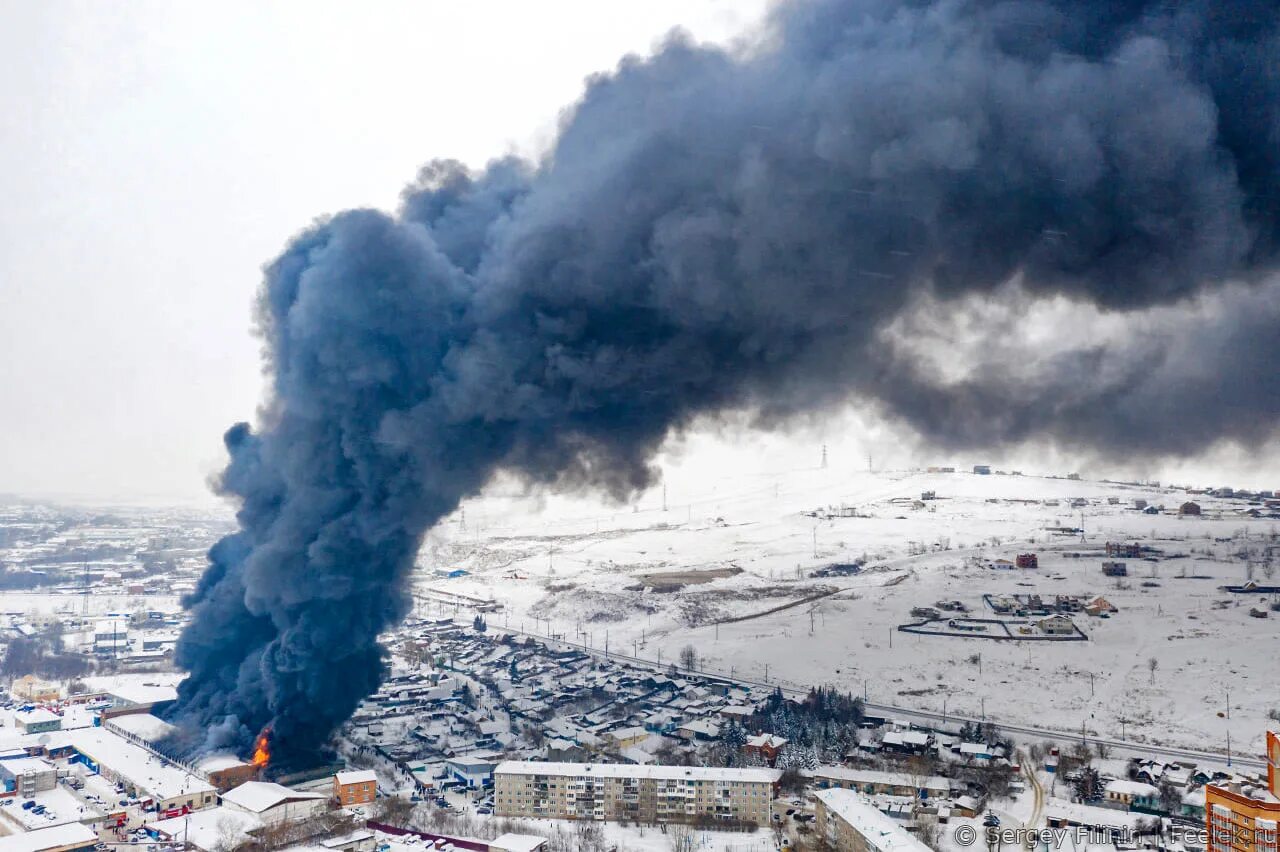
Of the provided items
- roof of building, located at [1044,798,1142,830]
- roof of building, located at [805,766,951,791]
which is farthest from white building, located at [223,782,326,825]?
roof of building, located at [1044,798,1142,830]

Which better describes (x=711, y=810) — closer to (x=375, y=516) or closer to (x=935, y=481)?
(x=375, y=516)

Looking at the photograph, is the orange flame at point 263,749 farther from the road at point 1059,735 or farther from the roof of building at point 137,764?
the road at point 1059,735

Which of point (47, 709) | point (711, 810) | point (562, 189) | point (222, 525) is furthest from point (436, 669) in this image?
point (222, 525)

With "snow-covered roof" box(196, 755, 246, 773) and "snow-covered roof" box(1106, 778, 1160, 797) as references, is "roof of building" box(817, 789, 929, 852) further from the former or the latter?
"snow-covered roof" box(196, 755, 246, 773)

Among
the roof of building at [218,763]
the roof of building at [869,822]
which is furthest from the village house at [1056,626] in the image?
the roof of building at [218,763]

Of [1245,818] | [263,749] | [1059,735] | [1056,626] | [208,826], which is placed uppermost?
[1245,818]

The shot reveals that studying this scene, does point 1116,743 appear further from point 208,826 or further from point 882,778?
point 208,826

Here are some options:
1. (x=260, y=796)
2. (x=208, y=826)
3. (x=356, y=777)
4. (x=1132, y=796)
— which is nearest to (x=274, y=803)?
(x=260, y=796)
